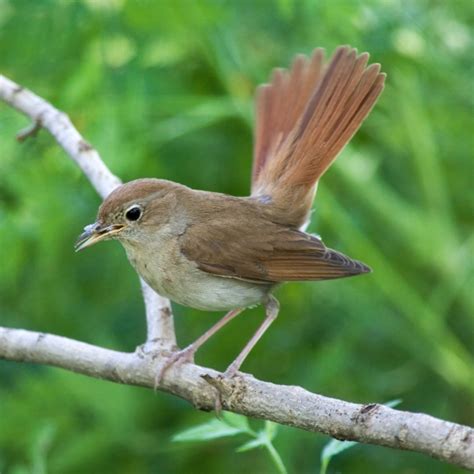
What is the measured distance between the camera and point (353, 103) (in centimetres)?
475

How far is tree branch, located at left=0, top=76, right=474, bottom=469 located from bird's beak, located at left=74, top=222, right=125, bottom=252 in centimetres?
16

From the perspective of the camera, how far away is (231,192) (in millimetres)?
6895

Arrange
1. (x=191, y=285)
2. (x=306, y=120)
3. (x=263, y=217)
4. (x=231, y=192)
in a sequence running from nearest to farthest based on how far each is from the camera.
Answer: (x=191, y=285), (x=263, y=217), (x=306, y=120), (x=231, y=192)

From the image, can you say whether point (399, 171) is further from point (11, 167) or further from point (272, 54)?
point (11, 167)

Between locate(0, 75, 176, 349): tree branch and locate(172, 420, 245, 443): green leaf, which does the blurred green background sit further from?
locate(172, 420, 245, 443): green leaf

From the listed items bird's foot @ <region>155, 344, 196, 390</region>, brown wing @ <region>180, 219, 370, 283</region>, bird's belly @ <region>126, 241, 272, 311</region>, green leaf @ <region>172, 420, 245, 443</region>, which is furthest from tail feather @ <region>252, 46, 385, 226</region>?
green leaf @ <region>172, 420, 245, 443</region>

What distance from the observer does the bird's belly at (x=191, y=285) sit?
434 centimetres

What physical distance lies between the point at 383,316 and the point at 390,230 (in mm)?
609

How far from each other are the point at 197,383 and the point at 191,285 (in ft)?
2.48

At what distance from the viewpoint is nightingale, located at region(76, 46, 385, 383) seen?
441 centimetres

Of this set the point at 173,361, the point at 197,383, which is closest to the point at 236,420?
Result: the point at 197,383

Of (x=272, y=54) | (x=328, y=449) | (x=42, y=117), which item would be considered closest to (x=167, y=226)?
(x=42, y=117)

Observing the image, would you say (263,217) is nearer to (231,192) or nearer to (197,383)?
(197,383)

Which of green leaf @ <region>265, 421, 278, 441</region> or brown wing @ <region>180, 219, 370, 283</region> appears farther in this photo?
brown wing @ <region>180, 219, 370, 283</region>
